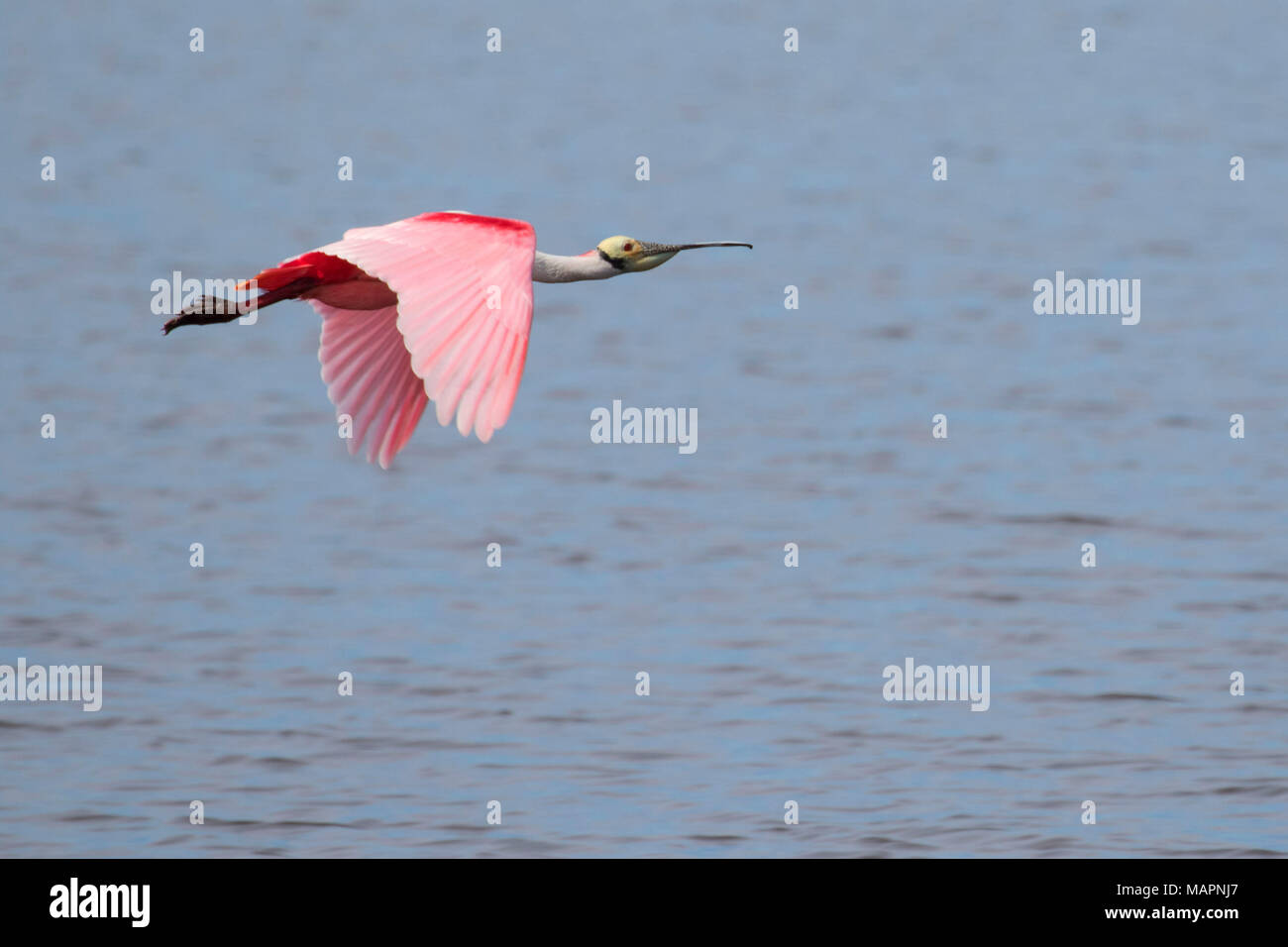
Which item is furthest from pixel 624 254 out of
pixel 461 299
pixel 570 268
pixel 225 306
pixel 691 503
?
pixel 691 503

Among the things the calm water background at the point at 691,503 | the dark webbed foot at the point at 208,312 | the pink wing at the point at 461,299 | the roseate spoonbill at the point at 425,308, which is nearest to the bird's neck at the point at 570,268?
the roseate spoonbill at the point at 425,308

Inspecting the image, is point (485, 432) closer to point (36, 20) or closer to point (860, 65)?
point (860, 65)

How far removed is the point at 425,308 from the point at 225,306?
1.94 meters

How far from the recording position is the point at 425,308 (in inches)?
371

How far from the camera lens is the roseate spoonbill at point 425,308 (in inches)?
357

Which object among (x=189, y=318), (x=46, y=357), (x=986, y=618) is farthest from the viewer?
(x=46, y=357)

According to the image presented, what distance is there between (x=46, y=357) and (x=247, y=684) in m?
8.23

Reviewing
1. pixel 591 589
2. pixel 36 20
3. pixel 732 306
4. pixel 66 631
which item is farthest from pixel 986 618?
pixel 36 20

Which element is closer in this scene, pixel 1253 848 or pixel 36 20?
pixel 1253 848

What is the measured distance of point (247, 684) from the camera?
14453 mm

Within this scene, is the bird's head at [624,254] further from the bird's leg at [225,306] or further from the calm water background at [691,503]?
the calm water background at [691,503]

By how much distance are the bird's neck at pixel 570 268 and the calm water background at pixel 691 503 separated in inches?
107

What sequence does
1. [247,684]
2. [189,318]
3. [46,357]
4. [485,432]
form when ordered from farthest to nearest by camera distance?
1. [46,357]
2. [247,684]
3. [189,318]
4. [485,432]

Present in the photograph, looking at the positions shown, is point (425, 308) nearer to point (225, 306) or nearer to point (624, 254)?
point (225, 306)
